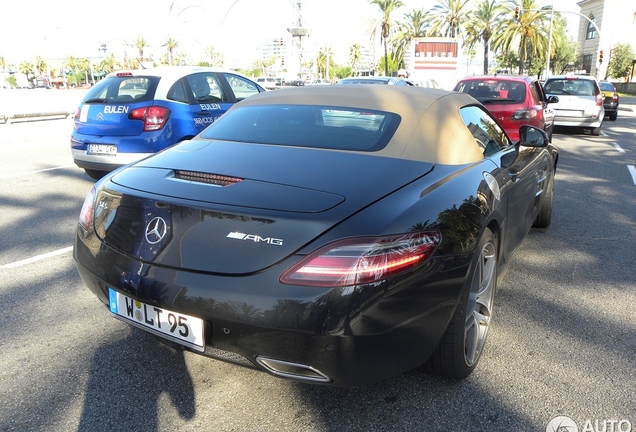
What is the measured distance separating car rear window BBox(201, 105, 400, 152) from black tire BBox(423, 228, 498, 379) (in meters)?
0.81

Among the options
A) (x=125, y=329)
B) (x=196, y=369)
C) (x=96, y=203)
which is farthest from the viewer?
(x=125, y=329)

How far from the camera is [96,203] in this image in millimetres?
2645

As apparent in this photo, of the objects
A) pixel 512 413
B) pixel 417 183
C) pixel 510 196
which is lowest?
pixel 512 413

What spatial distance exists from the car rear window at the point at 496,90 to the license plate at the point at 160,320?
8.99 m

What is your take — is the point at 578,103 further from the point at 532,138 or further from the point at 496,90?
the point at 532,138

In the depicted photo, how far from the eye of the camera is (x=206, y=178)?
248 cm

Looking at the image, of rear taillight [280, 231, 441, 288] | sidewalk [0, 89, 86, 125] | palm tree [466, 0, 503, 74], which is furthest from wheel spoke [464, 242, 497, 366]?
palm tree [466, 0, 503, 74]

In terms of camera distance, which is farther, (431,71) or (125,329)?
(431,71)

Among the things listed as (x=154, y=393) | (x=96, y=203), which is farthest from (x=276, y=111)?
(x=154, y=393)

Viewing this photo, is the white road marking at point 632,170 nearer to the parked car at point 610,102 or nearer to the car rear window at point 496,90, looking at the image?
the car rear window at point 496,90

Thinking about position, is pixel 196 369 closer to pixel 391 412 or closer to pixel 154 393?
pixel 154 393

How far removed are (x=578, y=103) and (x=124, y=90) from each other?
12215 millimetres

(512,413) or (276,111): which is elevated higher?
(276,111)

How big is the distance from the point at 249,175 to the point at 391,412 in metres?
1.26
